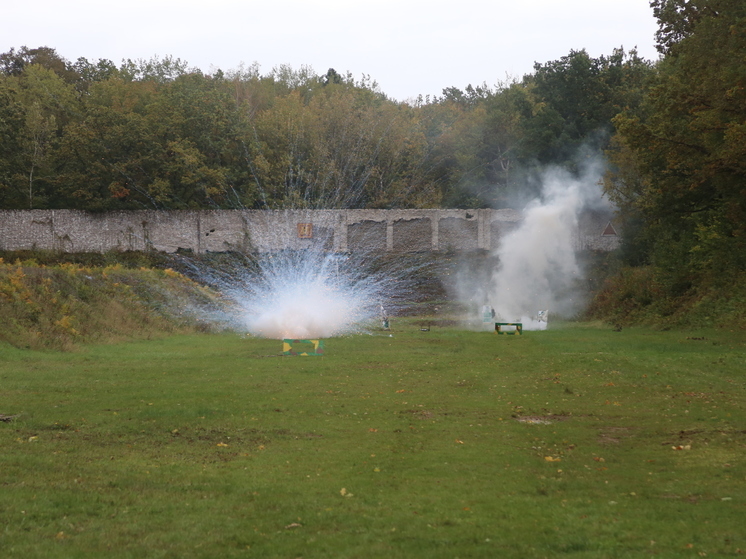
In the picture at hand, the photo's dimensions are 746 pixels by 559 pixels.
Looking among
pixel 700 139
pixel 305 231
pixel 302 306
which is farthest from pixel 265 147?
pixel 700 139

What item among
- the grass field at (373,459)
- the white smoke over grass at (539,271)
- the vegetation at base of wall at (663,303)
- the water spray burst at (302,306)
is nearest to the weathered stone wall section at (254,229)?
the water spray burst at (302,306)

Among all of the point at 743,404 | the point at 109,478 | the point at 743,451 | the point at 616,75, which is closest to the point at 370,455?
the point at 109,478

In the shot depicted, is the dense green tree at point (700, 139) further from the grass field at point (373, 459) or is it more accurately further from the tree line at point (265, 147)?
the tree line at point (265, 147)

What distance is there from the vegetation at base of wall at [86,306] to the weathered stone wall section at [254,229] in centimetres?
2070

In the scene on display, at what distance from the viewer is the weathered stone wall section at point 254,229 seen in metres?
63.7

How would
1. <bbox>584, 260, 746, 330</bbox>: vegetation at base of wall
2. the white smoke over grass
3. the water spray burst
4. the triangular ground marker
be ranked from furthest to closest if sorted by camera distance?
the triangular ground marker → the white smoke over grass → the water spray burst → <bbox>584, 260, 746, 330</bbox>: vegetation at base of wall

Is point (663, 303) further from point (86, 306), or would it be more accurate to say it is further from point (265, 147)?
point (265, 147)

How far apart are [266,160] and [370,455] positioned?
5695 cm

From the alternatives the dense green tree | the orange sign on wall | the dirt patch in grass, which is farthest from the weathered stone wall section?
the dirt patch in grass

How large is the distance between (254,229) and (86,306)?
3308 centimetres

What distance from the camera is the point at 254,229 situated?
209 feet

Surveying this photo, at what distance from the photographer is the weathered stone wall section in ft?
209

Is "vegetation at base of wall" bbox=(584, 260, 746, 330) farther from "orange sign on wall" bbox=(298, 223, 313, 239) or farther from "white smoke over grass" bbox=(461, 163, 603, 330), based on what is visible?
"orange sign on wall" bbox=(298, 223, 313, 239)

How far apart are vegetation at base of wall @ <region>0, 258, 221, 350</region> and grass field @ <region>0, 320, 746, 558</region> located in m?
3.75
